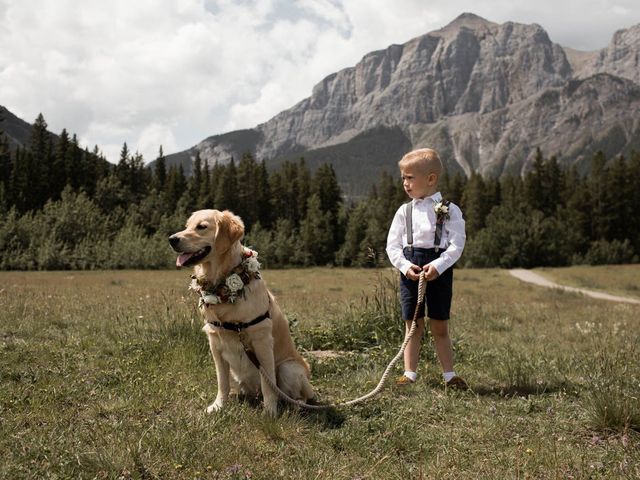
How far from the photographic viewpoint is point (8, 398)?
467cm

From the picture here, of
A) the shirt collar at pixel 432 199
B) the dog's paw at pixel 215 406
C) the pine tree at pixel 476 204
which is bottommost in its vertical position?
the dog's paw at pixel 215 406

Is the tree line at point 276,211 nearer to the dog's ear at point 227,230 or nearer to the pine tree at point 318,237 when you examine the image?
the pine tree at point 318,237

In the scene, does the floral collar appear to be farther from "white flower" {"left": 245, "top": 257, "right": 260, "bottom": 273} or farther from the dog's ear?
the dog's ear

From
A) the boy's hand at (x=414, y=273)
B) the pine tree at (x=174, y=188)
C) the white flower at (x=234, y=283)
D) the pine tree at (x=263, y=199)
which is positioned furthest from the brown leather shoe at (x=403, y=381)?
the pine tree at (x=263, y=199)

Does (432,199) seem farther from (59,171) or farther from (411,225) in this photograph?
(59,171)

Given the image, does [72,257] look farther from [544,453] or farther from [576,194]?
[576,194]

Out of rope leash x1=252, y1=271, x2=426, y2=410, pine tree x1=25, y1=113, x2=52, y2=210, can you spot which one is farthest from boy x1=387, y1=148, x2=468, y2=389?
pine tree x1=25, y1=113, x2=52, y2=210

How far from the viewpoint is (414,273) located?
5480 mm

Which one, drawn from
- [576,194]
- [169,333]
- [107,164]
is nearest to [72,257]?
[107,164]

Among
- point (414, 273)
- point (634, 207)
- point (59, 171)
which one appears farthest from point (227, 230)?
point (634, 207)

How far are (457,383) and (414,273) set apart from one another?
1443 mm

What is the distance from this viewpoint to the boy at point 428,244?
18.5 feet

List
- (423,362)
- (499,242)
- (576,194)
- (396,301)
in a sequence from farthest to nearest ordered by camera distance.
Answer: (576,194), (499,242), (396,301), (423,362)

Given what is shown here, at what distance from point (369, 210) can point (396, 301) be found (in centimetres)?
8764
